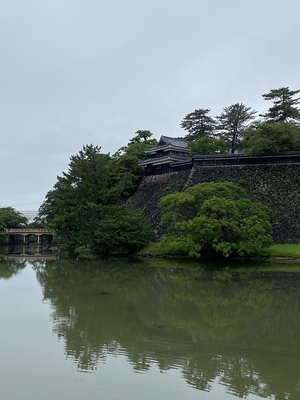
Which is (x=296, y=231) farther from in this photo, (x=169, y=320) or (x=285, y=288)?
(x=169, y=320)

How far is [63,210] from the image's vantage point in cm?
3155

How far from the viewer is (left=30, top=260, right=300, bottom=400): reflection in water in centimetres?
655

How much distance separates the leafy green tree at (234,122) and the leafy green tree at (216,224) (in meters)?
15.2

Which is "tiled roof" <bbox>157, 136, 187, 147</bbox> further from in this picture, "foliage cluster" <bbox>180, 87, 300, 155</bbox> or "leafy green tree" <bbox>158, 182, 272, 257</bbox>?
"leafy green tree" <bbox>158, 182, 272, 257</bbox>

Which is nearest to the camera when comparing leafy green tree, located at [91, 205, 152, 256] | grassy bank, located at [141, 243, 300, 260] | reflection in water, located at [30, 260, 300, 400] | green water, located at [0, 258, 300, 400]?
green water, located at [0, 258, 300, 400]

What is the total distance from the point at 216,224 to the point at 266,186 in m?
8.43

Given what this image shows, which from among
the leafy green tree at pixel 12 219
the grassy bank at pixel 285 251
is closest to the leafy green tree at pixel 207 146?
the grassy bank at pixel 285 251

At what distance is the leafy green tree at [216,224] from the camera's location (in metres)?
22.5

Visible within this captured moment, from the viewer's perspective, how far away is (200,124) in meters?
41.8

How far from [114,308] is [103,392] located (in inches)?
215

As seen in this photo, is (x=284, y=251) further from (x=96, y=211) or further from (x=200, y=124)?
(x=200, y=124)

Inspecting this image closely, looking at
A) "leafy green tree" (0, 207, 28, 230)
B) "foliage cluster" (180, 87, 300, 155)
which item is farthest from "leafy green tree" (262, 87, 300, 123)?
"leafy green tree" (0, 207, 28, 230)

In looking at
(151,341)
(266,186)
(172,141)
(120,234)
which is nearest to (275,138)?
(266,186)

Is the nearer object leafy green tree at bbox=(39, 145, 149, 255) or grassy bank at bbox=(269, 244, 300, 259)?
grassy bank at bbox=(269, 244, 300, 259)
